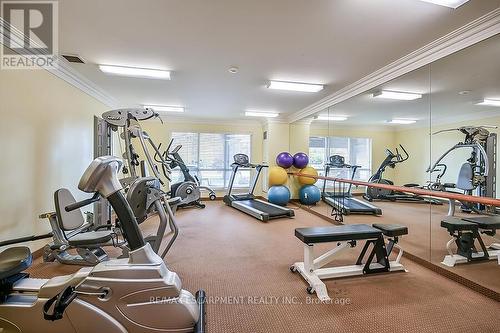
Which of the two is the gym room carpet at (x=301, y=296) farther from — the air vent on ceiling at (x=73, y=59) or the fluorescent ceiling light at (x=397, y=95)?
the air vent on ceiling at (x=73, y=59)

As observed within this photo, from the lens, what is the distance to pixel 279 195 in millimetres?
6188

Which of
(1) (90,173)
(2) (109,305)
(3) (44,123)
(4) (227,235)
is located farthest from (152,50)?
(4) (227,235)

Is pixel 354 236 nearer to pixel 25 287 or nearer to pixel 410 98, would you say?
pixel 410 98

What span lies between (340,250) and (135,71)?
3480 mm

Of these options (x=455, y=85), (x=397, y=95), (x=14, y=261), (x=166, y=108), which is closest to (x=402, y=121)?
(x=397, y=95)

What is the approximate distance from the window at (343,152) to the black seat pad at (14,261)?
4.49 meters

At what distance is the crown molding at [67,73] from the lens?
7.94 ft

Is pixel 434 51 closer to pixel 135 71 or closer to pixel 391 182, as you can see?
pixel 391 182

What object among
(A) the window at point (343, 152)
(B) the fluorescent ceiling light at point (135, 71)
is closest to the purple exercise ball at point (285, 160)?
(A) the window at point (343, 152)

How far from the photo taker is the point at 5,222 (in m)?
2.50

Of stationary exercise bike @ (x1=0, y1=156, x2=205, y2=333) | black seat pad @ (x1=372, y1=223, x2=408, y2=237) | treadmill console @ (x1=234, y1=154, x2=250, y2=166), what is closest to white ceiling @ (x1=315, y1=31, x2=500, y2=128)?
black seat pad @ (x1=372, y1=223, x2=408, y2=237)

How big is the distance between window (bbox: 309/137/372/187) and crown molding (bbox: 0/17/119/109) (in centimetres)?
470

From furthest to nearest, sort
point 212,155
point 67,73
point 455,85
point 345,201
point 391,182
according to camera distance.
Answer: point 212,155 → point 345,201 → point 391,182 → point 67,73 → point 455,85

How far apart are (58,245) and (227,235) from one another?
2192 mm
